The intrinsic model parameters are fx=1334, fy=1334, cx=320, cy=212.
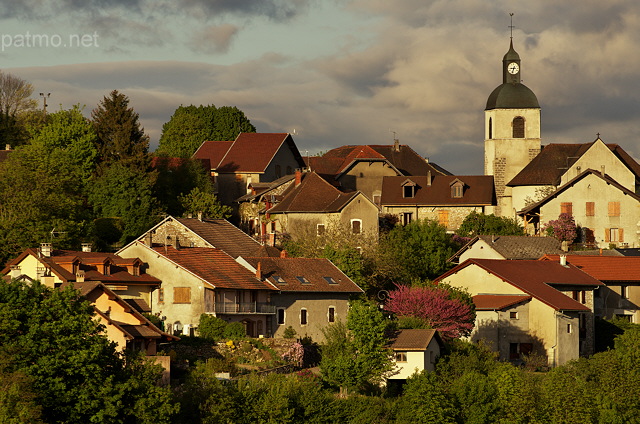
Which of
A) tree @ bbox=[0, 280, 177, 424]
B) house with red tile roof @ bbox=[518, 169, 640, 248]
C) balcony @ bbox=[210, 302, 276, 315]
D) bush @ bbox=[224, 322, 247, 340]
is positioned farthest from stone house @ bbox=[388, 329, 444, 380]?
house with red tile roof @ bbox=[518, 169, 640, 248]

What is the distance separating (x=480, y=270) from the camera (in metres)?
65.6

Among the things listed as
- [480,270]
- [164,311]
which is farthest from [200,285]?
[480,270]

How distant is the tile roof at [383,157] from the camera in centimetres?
9091

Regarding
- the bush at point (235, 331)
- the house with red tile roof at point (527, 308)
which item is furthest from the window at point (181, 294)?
the house with red tile roof at point (527, 308)

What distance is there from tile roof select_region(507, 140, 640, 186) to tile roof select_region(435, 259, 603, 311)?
668 inches

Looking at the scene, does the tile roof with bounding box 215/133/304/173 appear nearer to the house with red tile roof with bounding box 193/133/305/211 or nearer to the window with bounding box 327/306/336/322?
the house with red tile roof with bounding box 193/133/305/211

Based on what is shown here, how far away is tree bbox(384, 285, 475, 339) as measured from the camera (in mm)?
59969

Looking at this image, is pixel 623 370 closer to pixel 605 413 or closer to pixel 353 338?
pixel 605 413

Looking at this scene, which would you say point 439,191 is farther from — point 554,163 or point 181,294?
point 181,294

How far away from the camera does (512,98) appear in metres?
93.4

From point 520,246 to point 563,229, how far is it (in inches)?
211

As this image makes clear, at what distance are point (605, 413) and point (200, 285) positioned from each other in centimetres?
1804

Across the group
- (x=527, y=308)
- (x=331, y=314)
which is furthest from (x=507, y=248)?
(x=331, y=314)

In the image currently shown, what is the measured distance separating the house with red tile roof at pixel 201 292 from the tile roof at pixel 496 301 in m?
10.2
